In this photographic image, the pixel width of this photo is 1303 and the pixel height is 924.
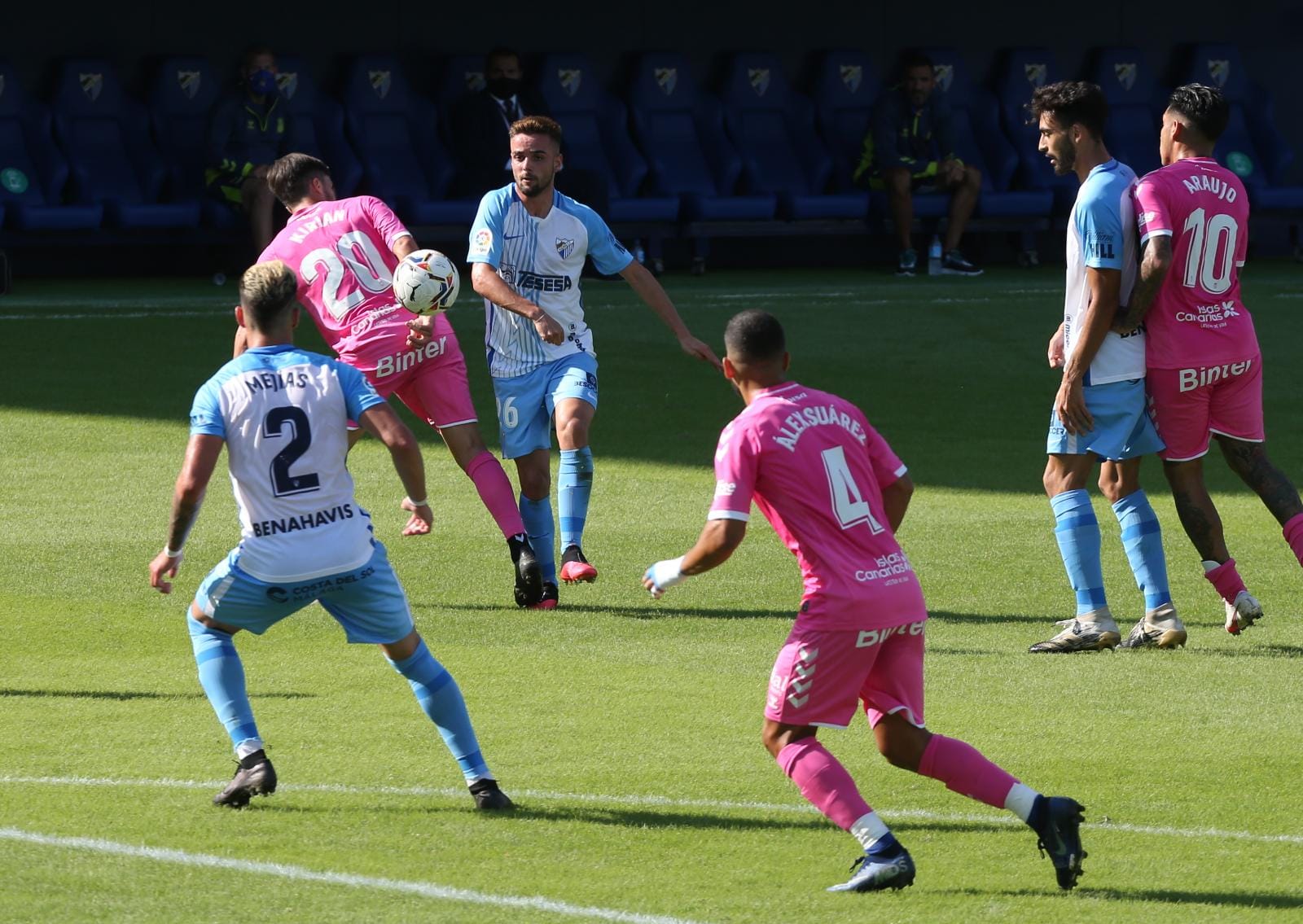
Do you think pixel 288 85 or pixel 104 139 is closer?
pixel 104 139

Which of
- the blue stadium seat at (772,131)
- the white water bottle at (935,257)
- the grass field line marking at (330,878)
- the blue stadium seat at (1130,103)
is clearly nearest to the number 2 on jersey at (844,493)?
the grass field line marking at (330,878)

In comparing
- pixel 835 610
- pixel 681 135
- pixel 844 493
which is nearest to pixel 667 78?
pixel 681 135

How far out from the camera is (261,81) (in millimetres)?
Answer: 18953

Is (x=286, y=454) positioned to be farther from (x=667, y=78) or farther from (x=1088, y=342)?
(x=667, y=78)

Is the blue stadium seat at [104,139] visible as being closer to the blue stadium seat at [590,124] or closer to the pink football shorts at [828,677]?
the blue stadium seat at [590,124]

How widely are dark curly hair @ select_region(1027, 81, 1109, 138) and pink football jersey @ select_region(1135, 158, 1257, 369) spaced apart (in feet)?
0.99

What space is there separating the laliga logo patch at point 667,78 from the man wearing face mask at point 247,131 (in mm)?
4832

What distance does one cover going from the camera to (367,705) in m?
7.12

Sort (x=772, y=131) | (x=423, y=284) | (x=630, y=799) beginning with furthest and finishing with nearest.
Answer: (x=772, y=131) < (x=423, y=284) < (x=630, y=799)

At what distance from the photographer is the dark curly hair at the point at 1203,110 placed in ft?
25.8

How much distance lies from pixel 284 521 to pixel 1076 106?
3.62 m

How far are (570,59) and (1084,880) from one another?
58.2 feet

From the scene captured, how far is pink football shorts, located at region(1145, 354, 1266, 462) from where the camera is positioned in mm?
7918

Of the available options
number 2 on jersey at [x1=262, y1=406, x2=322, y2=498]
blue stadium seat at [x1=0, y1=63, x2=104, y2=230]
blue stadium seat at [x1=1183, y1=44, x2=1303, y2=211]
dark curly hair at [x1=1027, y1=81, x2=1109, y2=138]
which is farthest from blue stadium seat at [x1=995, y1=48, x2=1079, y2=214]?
number 2 on jersey at [x1=262, y1=406, x2=322, y2=498]
